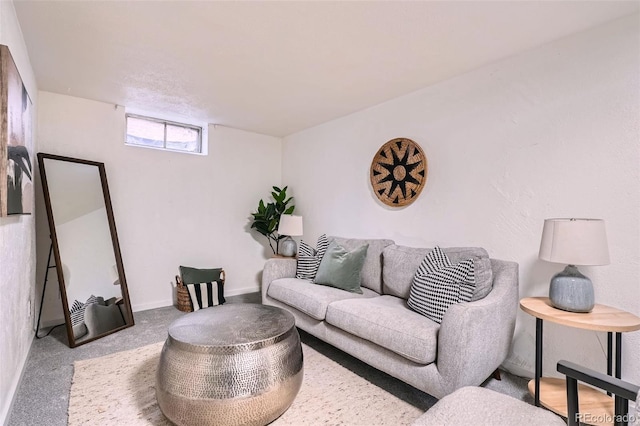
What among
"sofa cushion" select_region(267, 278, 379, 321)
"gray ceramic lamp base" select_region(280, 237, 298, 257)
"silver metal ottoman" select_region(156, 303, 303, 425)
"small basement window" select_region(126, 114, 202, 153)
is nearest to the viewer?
"silver metal ottoman" select_region(156, 303, 303, 425)

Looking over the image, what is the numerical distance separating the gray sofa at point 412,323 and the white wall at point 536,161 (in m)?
0.29

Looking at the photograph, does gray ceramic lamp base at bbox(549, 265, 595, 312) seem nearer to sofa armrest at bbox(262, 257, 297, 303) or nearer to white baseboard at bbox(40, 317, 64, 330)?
sofa armrest at bbox(262, 257, 297, 303)

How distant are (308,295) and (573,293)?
1.70m

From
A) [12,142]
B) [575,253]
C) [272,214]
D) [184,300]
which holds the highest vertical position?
[12,142]

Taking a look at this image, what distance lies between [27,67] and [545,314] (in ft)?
12.3

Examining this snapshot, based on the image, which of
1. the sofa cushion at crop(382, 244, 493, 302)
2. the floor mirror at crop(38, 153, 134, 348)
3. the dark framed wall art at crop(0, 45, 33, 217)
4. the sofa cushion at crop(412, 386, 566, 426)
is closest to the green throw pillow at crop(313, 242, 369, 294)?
the sofa cushion at crop(382, 244, 493, 302)

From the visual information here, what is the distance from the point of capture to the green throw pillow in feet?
9.09

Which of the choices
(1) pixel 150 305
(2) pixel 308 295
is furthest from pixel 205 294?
(2) pixel 308 295

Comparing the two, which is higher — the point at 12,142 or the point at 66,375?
the point at 12,142

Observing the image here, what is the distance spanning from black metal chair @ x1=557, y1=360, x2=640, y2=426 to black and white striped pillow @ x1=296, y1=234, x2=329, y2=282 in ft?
7.15

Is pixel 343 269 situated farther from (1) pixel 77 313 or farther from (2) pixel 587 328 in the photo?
(1) pixel 77 313

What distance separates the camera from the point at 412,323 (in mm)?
1905

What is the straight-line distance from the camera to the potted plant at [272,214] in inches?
167

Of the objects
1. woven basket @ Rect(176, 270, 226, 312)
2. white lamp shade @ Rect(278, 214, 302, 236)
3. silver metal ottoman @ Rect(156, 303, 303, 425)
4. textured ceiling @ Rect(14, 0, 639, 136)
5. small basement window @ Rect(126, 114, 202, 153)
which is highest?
textured ceiling @ Rect(14, 0, 639, 136)
